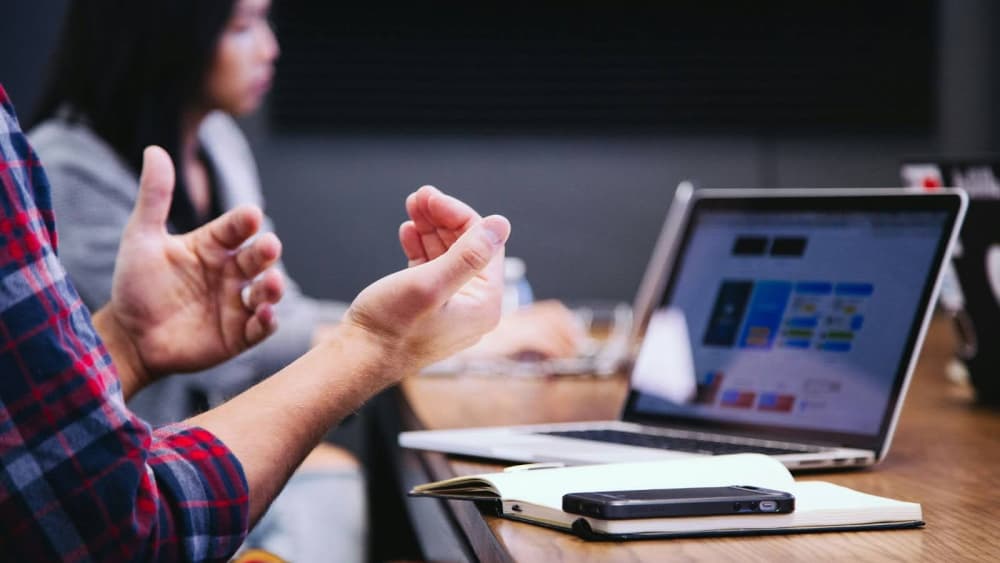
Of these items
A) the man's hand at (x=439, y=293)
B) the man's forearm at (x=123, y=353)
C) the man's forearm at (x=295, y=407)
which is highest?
the man's hand at (x=439, y=293)

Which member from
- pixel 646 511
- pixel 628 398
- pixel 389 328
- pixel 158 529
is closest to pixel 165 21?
pixel 628 398

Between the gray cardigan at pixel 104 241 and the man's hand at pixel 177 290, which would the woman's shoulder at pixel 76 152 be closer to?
the gray cardigan at pixel 104 241

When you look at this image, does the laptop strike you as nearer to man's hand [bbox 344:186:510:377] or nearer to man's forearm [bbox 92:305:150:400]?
man's hand [bbox 344:186:510:377]

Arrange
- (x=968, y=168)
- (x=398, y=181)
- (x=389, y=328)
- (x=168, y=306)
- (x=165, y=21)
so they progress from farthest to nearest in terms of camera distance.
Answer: (x=398, y=181) < (x=165, y=21) < (x=968, y=168) < (x=168, y=306) < (x=389, y=328)

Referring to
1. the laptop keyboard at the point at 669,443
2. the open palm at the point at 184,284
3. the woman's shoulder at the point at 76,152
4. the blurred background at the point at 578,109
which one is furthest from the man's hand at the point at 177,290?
the blurred background at the point at 578,109

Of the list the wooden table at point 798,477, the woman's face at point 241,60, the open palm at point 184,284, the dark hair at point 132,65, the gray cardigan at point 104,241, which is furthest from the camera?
the woman's face at point 241,60

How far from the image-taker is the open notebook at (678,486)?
0.82 metres

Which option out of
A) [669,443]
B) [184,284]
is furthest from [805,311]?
[184,284]

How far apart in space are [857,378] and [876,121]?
289cm

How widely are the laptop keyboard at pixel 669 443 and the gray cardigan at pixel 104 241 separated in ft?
3.28

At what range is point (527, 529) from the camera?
2.77ft

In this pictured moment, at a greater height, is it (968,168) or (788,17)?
(788,17)

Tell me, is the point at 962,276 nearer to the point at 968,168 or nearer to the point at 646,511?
the point at 968,168

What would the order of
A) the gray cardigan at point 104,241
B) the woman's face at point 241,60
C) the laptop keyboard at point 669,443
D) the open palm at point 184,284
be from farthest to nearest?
the woman's face at point 241,60 < the gray cardigan at point 104,241 < the open palm at point 184,284 < the laptop keyboard at point 669,443
